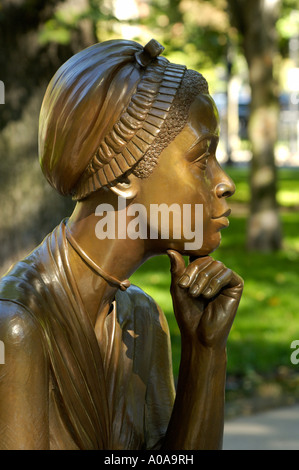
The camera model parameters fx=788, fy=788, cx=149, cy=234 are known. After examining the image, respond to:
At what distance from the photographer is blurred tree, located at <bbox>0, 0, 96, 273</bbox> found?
5.62 metres

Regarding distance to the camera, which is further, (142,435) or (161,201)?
(142,435)

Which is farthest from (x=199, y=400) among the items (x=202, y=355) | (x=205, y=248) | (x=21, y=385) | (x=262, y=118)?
(x=262, y=118)

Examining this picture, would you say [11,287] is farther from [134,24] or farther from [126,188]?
[134,24]

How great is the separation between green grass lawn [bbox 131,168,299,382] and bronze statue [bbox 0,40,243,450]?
176 inches

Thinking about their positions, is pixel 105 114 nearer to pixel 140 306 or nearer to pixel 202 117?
pixel 202 117

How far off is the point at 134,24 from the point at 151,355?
3.90m

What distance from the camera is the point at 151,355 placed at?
2.27 meters

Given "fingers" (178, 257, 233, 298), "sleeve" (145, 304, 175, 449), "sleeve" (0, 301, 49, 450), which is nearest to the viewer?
"sleeve" (0, 301, 49, 450)

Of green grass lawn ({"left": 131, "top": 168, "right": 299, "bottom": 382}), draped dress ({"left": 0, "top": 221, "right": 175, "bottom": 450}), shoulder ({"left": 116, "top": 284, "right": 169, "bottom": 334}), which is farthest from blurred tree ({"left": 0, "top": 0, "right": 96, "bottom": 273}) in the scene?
draped dress ({"left": 0, "top": 221, "right": 175, "bottom": 450})

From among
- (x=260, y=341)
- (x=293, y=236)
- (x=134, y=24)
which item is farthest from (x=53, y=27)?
(x=293, y=236)

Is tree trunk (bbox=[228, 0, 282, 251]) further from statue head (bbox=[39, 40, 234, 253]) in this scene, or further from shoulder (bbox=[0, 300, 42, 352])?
shoulder (bbox=[0, 300, 42, 352])

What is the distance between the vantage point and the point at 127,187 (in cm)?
201

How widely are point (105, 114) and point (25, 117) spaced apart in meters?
3.86

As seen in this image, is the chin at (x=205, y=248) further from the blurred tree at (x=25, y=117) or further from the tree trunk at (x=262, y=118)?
the tree trunk at (x=262, y=118)
